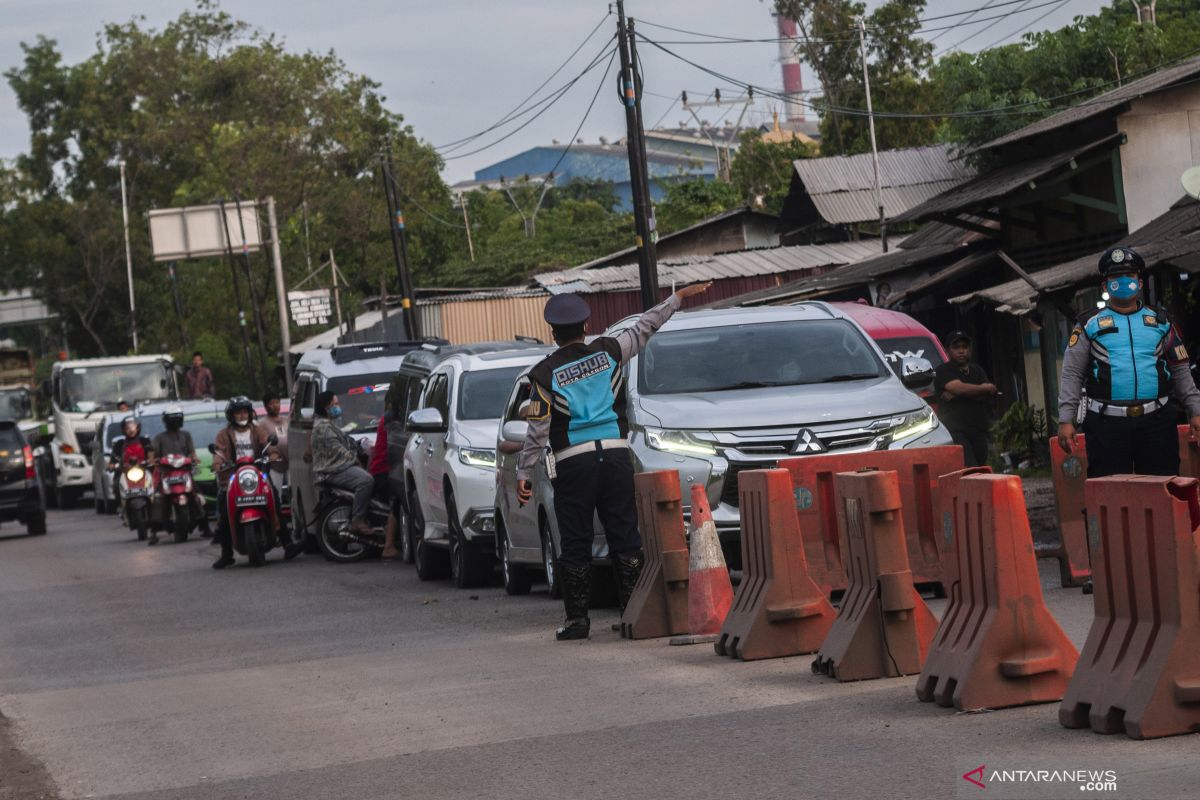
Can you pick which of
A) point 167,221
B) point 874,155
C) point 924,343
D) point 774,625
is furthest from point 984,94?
point 774,625

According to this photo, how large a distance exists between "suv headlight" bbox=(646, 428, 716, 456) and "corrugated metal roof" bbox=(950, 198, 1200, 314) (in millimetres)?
6208

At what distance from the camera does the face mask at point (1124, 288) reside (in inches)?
395

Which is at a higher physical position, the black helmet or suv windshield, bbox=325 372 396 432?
the black helmet

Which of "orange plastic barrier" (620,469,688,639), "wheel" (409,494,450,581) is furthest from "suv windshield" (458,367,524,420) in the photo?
"orange plastic barrier" (620,469,688,639)

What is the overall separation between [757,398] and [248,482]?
8998 mm

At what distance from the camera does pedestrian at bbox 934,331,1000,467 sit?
53.2ft

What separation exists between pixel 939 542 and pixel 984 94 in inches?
1214

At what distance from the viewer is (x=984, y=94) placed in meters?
39.5

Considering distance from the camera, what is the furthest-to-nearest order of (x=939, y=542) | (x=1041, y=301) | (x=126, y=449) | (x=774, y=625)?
1. (x=126, y=449)
2. (x=1041, y=301)
3. (x=939, y=542)
4. (x=774, y=625)

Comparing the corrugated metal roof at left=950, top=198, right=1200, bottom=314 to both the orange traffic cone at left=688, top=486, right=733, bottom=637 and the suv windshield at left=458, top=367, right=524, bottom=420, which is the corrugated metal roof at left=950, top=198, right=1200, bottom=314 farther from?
the orange traffic cone at left=688, top=486, right=733, bottom=637

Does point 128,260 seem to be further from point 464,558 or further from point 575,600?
point 575,600

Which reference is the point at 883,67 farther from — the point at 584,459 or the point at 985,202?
the point at 584,459

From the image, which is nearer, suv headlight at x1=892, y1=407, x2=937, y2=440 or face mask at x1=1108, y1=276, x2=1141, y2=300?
face mask at x1=1108, y1=276, x2=1141, y2=300

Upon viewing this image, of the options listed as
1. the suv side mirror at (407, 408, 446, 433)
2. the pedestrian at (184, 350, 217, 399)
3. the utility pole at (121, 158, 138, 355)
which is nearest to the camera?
the suv side mirror at (407, 408, 446, 433)
